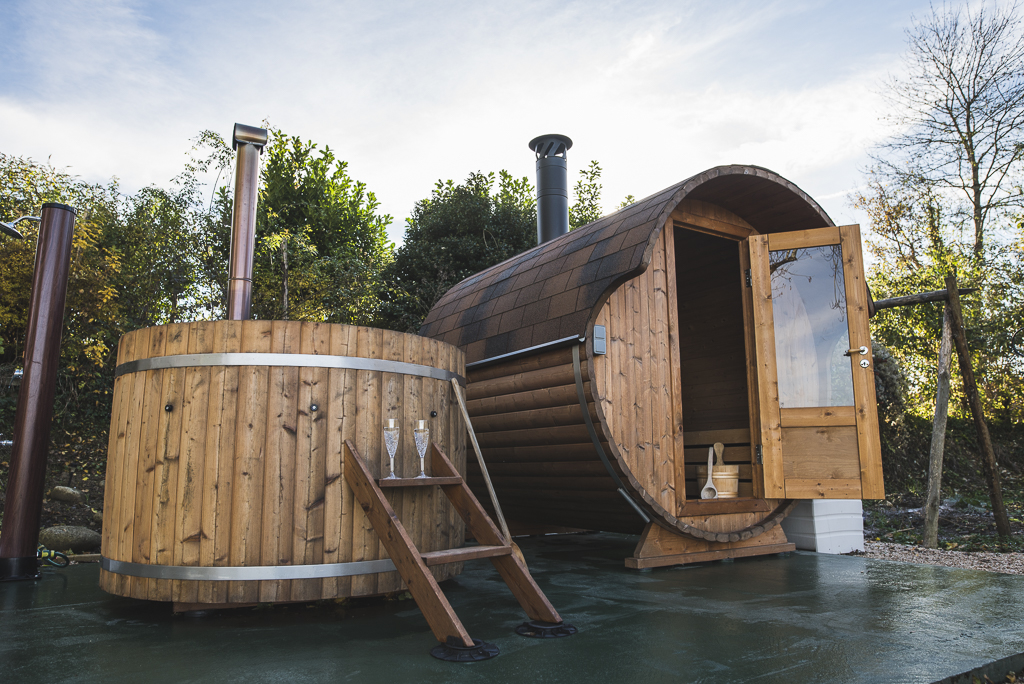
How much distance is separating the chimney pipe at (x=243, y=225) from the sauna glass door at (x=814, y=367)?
373cm

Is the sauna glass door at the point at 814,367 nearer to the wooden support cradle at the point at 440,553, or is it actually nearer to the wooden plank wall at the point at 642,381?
the wooden plank wall at the point at 642,381

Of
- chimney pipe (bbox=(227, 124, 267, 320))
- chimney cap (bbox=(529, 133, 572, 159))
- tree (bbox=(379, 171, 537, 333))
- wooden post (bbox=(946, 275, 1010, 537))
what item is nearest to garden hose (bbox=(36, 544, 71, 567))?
chimney pipe (bbox=(227, 124, 267, 320))

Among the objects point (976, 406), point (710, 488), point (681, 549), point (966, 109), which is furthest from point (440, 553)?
point (966, 109)

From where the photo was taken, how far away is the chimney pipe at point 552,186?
26.2 feet

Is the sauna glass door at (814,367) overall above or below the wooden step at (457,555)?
above

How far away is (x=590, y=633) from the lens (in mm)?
2666

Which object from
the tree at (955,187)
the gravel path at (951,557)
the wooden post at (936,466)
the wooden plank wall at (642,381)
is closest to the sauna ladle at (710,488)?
the wooden plank wall at (642,381)

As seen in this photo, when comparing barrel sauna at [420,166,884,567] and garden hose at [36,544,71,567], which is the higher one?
barrel sauna at [420,166,884,567]

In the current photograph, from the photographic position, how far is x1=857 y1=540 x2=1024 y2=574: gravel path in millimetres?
5062

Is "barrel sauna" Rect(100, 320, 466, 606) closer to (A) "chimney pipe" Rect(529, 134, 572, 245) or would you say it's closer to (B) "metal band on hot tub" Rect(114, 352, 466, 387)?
(B) "metal band on hot tub" Rect(114, 352, 466, 387)

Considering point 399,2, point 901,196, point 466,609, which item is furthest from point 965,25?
point 466,609

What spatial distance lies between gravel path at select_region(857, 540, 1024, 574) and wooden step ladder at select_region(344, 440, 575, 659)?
3.47 m

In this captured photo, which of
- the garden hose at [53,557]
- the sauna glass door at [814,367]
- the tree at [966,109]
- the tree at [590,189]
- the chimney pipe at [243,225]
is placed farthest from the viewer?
the tree at [590,189]

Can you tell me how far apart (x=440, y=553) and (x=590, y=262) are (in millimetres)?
2569
